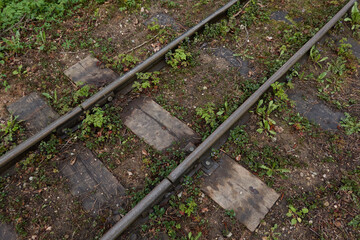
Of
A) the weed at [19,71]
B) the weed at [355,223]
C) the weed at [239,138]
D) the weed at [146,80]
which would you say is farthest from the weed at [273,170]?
the weed at [19,71]

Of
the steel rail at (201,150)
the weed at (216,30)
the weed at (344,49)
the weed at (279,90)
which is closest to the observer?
the steel rail at (201,150)

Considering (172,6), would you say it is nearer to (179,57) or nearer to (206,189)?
(179,57)

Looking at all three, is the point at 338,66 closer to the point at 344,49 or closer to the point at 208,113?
the point at 344,49

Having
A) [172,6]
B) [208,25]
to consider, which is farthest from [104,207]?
[172,6]

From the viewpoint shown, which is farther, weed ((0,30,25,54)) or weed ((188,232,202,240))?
weed ((0,30,25,54))

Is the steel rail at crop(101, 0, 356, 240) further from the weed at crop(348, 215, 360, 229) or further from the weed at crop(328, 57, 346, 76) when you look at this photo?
the weed at crop(348, 215, 360, 229)

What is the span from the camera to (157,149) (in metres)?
4.31

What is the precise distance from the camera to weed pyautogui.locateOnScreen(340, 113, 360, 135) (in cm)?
452

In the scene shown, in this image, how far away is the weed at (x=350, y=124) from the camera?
4.52 m

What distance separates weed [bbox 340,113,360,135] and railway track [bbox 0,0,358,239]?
0.39ft

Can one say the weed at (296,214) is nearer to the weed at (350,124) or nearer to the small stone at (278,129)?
the small stone at (278,129)

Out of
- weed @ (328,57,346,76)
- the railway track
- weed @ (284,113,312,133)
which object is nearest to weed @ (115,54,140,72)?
the railway track

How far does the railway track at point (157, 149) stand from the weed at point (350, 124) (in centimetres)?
12

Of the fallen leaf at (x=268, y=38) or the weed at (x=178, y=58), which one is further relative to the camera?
the fallen leaf at (x=268, y=38)
